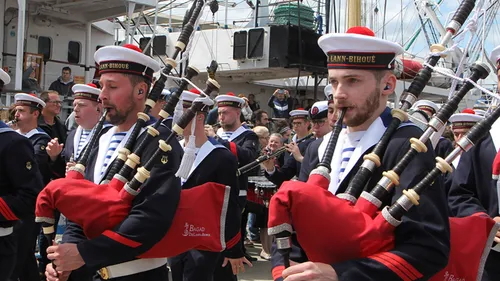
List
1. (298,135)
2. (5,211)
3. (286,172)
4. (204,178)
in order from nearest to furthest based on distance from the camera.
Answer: (5,211), (204,178), (286,172), (298,135)

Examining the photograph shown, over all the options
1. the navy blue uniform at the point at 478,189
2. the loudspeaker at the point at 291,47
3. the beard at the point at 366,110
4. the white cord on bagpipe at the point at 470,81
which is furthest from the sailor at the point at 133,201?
the loudspeaker at the point at 291,47

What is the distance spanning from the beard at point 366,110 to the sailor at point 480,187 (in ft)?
3.77

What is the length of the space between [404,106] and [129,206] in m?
1.44

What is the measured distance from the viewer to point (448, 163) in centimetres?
210

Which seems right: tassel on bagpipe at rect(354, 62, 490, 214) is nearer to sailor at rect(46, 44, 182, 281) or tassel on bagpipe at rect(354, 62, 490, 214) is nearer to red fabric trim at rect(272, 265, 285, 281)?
red fabric trim at rect(272, 265, 285, 281)

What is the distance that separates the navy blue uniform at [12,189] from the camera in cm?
418

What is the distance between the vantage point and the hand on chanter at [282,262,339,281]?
2023 mm

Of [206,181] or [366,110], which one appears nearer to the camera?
[366,110]

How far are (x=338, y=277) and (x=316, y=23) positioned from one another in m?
16.6

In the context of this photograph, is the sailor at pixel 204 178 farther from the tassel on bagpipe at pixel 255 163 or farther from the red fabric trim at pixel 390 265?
the red fabric trim at pixel 390 265

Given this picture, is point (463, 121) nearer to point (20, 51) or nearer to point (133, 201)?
point (133, 201)

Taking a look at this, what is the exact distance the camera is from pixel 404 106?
2.41 metres

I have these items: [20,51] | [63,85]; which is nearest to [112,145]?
[20,51]

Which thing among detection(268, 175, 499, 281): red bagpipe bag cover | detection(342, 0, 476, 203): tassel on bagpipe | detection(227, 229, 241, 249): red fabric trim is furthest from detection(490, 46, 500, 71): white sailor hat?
detection(227, 229, 241, 249): red fabric trim
